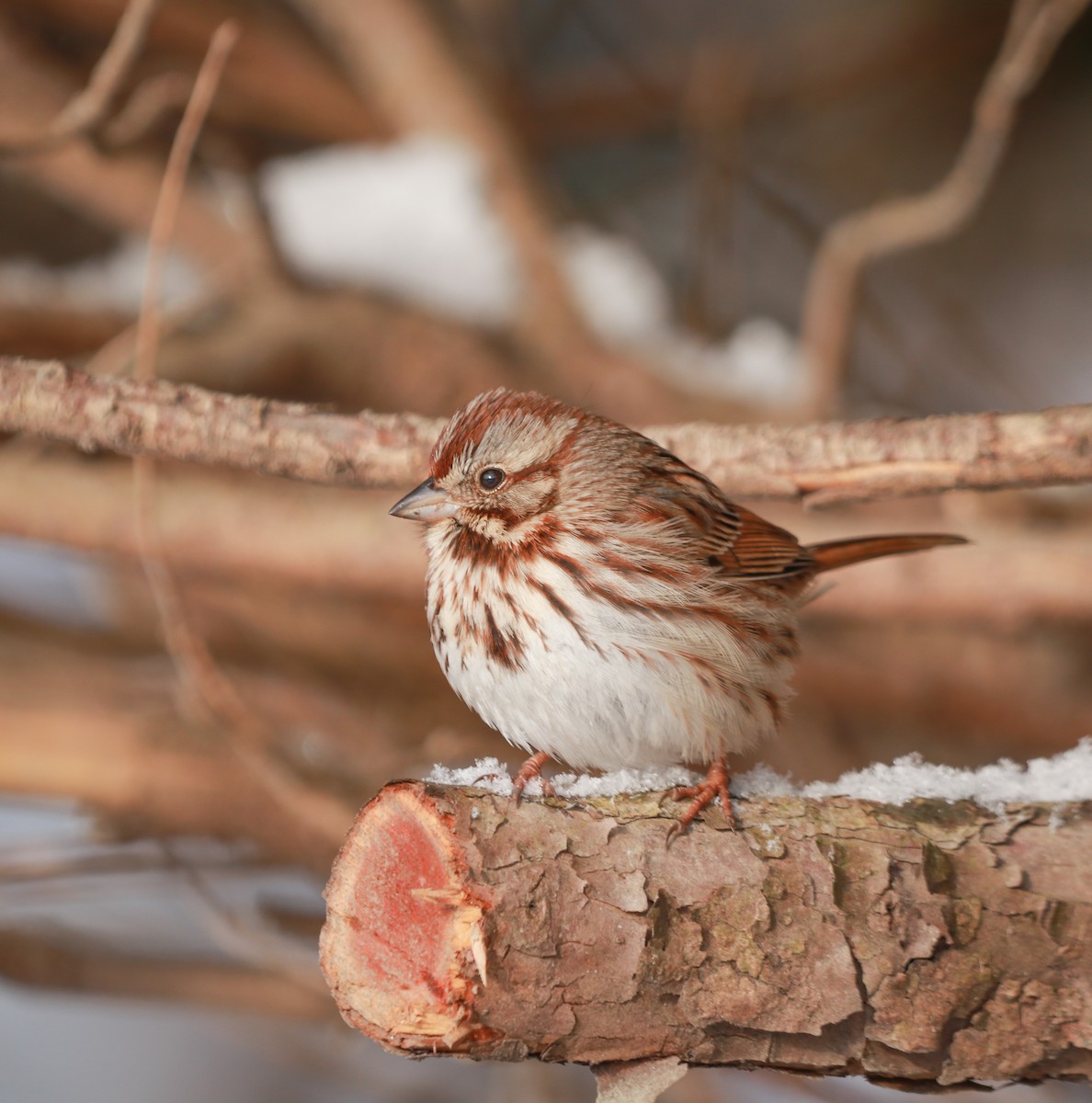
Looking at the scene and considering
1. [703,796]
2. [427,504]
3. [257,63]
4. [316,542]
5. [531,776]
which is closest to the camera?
[703,796]

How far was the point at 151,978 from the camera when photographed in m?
3.70

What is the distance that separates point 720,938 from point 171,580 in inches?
74.9

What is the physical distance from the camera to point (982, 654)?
454 cm

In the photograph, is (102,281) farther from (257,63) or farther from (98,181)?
(257,63)

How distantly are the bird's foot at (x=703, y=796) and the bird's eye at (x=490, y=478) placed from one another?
0.63 metres

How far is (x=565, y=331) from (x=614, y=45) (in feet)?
6.72

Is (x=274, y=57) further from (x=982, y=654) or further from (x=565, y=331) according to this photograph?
(x=982, y=654)

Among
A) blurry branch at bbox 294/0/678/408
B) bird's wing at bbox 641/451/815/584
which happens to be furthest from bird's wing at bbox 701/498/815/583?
blurry branch at bbox 294/0/678/408

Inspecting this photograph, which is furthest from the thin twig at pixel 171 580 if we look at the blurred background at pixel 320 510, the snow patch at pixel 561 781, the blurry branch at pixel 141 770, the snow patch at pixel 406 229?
the snow patch at pixel 406 229

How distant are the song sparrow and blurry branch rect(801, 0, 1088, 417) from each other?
138 cm

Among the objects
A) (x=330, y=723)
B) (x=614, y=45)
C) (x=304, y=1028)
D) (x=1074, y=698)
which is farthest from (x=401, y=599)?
(x=614, y=45)

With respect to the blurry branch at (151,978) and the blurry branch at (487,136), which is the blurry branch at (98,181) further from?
the blurry branch at (151,978)

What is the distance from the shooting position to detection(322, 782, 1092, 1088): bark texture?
1.48m

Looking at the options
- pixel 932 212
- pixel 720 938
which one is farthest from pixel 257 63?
pixel 720 938
